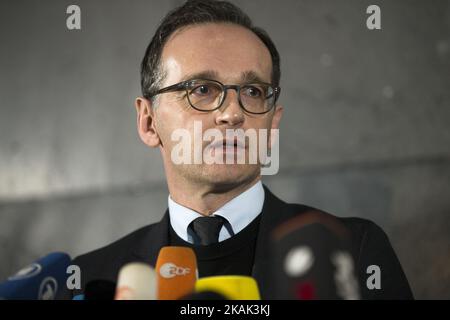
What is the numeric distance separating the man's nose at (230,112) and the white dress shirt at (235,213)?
14cm

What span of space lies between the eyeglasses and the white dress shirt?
5.9 inches

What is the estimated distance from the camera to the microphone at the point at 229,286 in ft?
2.14

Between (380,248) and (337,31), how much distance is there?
0.47 meters

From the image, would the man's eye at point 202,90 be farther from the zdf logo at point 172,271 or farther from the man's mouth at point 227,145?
the zdf logo at point 172,271

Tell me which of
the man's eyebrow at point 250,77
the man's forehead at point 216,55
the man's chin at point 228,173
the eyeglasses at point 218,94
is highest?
the man's forehead at point 216,55

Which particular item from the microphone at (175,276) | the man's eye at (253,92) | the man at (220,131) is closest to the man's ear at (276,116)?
the man at (220,131)

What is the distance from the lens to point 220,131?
2.96ft

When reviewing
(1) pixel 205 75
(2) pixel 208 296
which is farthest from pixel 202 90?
(2) pixel 208 296

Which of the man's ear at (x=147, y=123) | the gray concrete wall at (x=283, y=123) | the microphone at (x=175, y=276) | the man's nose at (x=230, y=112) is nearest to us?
the microphone at (x=175, y=276)

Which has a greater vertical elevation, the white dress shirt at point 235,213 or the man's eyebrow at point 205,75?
the man's eyebrow at point 205,75

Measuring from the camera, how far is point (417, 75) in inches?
45.6

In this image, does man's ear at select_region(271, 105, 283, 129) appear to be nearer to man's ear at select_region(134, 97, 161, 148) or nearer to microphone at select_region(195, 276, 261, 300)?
man's ear at select_region(134, 97, 161, 148)

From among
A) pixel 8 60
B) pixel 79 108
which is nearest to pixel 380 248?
pixel 79 108

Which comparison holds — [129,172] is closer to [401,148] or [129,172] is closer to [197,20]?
[197,20]
